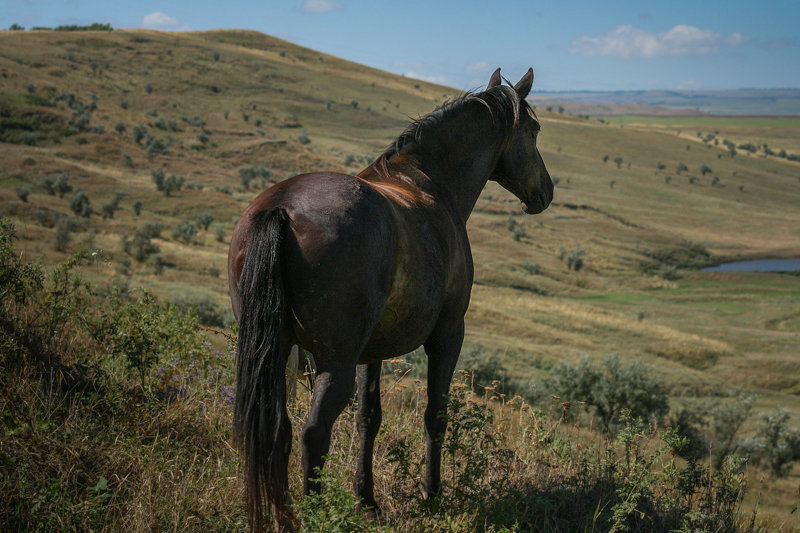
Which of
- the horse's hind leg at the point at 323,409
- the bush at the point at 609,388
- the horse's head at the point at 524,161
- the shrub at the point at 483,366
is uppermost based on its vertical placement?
the horse's head at the point at 524,161

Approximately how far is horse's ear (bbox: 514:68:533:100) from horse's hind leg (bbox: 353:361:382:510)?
7.91 ft

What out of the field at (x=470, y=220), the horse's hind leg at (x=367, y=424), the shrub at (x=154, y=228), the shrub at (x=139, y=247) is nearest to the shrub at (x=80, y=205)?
the field at (x=470, y=220)

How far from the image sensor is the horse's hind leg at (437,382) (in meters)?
4.21

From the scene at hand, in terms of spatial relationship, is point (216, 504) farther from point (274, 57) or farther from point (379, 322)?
point (274, 57)

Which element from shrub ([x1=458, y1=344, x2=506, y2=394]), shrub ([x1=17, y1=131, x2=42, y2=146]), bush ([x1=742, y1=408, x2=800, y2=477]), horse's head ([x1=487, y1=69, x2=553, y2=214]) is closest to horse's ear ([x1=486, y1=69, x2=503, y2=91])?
horse's head ([x1=487, y1=69, x2=553, y2=214])

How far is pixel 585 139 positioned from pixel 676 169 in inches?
712

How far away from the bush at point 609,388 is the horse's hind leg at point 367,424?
19.8m

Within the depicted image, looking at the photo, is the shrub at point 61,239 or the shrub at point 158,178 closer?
the shrub at point 61,239

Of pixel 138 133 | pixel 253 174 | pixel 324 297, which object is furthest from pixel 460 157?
pixel 138 133

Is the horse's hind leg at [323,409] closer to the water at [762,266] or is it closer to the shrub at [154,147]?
the shrub at [154,147]

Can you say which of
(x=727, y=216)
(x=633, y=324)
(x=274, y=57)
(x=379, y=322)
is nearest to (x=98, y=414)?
(x=379, y=322)

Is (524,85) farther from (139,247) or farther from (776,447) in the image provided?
(139,247)

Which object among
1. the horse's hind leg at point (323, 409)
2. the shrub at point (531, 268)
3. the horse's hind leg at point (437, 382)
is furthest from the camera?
the shrub at point (531, 268)

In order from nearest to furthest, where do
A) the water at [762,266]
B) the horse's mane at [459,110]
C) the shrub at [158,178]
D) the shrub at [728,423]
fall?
the horse's mane at [459,110], the shrub at [728,423], the shrub at [158,178], the water at [762,266]
